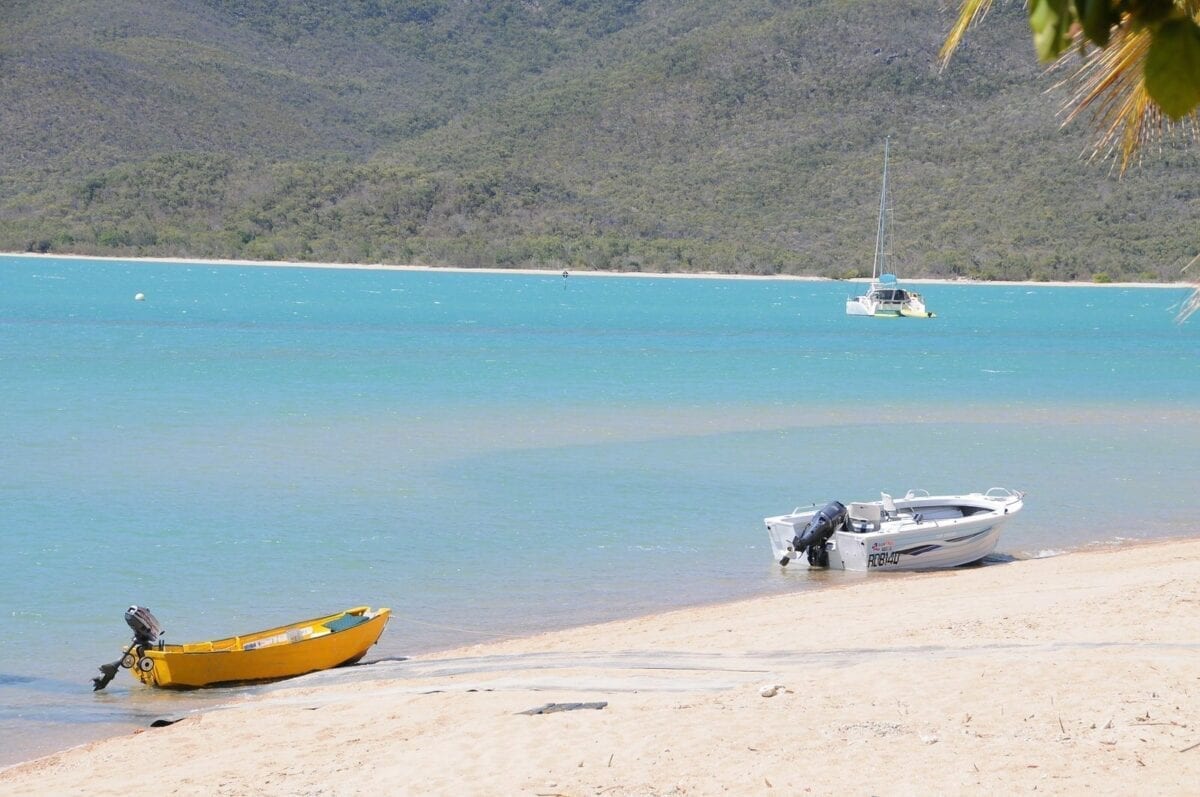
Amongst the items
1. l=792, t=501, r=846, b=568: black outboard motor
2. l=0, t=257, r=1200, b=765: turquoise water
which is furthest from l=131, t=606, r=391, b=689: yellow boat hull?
l=792, t=501, r=846, b=568: black outboard motor

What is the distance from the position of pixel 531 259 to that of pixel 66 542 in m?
101

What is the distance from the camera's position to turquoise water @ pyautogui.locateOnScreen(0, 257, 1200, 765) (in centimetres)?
1415

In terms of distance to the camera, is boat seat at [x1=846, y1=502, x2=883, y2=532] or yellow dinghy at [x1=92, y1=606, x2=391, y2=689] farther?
boat seat at [x1=846, y1=502, x2=883, y2=532]

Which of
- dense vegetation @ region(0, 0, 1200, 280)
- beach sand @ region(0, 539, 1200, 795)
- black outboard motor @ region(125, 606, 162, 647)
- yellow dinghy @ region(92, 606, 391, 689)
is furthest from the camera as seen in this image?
dense vegetation @ region(0, 0, 1200, 280)

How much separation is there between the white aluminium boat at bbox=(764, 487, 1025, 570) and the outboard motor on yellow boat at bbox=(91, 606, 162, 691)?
6.84 m

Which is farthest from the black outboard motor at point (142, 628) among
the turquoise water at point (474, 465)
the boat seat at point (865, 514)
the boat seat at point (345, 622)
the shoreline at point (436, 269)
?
the shoreline at point (436, 269)

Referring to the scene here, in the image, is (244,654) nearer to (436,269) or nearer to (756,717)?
(756,717)

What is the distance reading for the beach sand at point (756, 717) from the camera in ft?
19.7

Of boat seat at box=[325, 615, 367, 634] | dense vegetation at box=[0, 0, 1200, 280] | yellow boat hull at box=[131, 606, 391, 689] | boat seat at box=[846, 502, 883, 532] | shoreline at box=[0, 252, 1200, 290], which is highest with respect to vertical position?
dense vegetation at box=[0, 0, 1200, 280]

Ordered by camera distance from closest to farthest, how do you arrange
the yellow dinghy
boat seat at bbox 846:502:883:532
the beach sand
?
1. the beach sand
2. the yellow dinghy
3. boat seat at bbox 846:502:883:532

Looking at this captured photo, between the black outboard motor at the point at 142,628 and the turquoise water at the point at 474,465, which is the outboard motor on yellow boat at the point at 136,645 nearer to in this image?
the black outboard motor at the point at 142,628

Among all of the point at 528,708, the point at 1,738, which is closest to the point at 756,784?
the point at 528,708

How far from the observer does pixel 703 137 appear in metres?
112

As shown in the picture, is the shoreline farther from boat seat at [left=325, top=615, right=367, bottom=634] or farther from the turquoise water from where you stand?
boat seat at [left=325, top=615, right=367, bottom=634]
